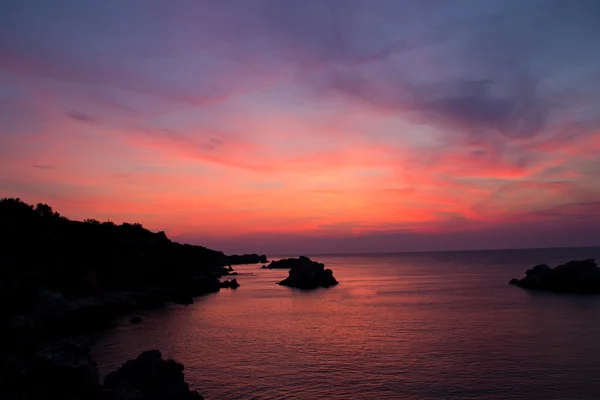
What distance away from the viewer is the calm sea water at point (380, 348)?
36312 mm

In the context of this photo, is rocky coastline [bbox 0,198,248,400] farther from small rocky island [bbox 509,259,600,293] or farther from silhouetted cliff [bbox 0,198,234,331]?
small rocky island [bbox 509,259,600,293]

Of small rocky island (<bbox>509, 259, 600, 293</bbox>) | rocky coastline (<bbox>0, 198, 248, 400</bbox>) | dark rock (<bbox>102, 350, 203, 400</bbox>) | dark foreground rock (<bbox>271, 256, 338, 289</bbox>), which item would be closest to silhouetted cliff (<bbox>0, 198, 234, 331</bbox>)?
rocky coastline (<bbox>0, 198, 248, 400</bbox>)

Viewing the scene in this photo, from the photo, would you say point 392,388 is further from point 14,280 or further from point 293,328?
point 14,280

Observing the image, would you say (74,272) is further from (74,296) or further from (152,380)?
(152,380)

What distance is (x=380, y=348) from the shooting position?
51406 millimetres

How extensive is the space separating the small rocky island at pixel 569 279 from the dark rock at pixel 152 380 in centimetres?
11573

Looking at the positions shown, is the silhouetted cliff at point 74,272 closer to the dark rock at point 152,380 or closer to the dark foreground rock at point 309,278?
the dark foreground rock at point 309,278

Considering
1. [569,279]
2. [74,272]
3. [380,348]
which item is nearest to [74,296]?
[74,272]

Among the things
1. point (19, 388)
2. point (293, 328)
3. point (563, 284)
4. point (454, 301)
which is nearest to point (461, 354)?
point (293, 328)

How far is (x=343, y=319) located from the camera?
75750mm

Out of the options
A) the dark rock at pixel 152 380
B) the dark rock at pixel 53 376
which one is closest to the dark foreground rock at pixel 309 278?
the dark rock at pixel 152 380

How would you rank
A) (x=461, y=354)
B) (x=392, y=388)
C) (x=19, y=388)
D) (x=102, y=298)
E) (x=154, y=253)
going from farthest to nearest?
1. (x=154, y=253)
2. (x=102, y=298)
3. (x=461, y=354)
4. (x=392, y=388)
5. (x=19, y=388)

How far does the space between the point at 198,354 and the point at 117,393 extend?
2656 cm

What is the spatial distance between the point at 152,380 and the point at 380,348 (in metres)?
31.9
